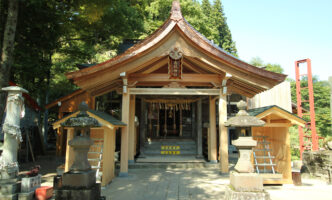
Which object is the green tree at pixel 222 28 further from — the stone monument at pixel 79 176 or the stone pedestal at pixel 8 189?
the stone pedestal at pixel 8 189

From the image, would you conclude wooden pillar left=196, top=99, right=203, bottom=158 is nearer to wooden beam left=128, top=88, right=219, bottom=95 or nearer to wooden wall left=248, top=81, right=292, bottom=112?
wooden beam left=128, top=88, right=219, bottom=95

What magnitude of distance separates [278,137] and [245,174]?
3354 mm

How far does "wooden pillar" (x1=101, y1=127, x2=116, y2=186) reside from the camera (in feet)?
20.9

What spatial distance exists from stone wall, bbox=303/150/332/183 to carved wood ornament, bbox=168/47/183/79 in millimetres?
6009

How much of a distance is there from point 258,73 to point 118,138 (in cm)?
1107

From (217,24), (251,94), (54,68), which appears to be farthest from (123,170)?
(217,24)

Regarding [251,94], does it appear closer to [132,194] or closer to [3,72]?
[132,194]

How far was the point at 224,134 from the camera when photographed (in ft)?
25.3

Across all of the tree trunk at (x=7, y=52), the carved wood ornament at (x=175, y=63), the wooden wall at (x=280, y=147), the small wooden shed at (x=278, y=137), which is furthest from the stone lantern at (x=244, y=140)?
the tree trunk at (x=7, y=52)

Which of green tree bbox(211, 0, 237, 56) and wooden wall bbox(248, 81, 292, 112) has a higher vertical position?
green tree bbox(211, 0, 237, 56)

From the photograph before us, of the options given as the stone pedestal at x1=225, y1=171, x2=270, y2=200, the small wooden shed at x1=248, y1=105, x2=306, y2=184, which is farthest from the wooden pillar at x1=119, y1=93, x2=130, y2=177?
the small wooden shed at x1=248, y1=105, x2=306, y2=184

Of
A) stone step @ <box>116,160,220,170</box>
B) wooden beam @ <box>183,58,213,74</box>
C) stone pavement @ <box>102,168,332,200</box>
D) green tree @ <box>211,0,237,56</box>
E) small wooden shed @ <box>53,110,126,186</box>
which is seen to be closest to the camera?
stone pavement @ <box>102,168,332,200</box>

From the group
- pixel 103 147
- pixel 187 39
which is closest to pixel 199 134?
pixel 187 39

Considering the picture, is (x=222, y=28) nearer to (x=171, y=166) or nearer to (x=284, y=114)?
(x=171, y=166)
